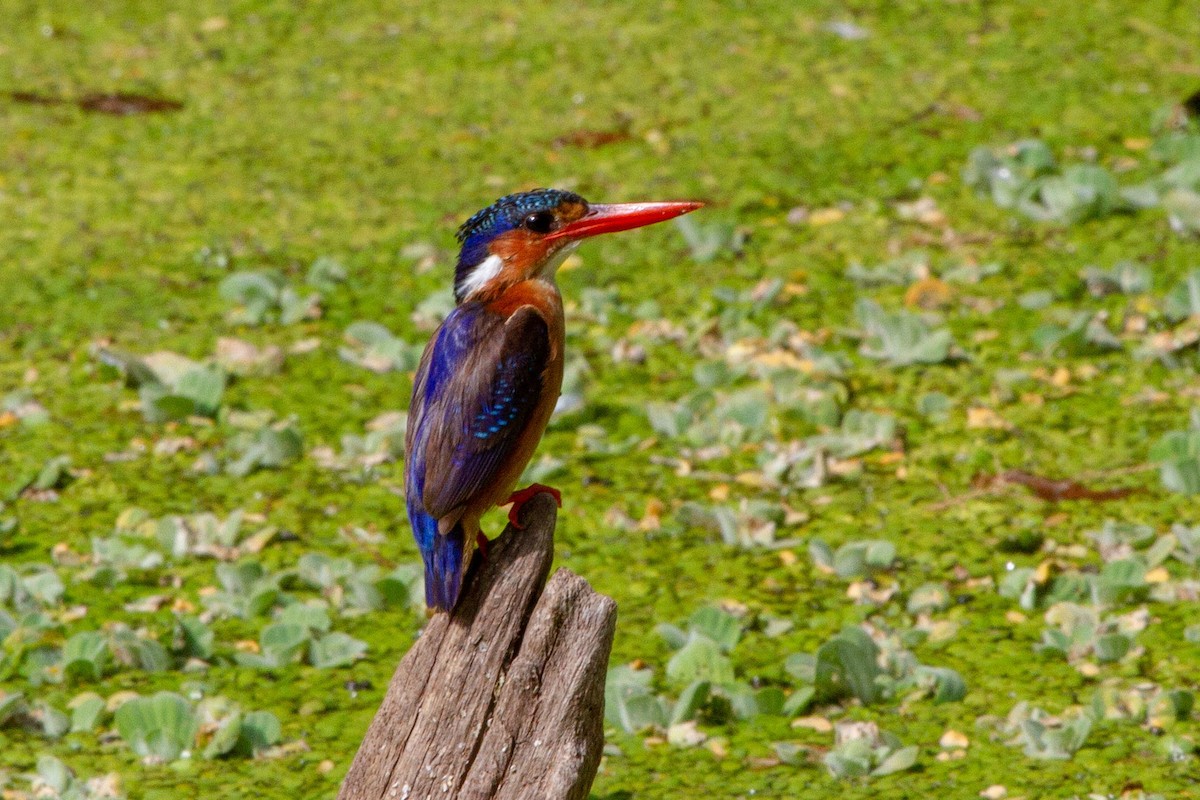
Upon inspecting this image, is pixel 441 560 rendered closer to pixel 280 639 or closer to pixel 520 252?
pixel 520 252

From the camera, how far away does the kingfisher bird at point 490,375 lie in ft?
10.8

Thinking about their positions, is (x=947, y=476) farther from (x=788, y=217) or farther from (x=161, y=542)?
(x=161, y=542)

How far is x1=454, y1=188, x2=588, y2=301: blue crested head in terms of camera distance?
3.64 m

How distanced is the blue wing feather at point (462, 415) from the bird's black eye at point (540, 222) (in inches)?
8.5

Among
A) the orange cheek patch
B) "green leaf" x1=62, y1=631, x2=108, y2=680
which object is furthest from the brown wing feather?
"green leaf" x1=62, y1=631, x2=108, y2=680

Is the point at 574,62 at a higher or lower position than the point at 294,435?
higher

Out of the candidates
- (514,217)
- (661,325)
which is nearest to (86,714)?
(514,217)

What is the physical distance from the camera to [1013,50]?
27.2 ft

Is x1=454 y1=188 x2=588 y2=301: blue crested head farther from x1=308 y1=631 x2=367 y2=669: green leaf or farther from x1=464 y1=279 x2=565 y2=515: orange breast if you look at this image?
x1=308 y1=631 x2=367 y2=669: green leaf

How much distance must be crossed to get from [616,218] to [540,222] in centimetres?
17

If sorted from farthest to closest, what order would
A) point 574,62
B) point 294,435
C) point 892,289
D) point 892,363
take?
point 574,62 → point 892,289 → point 892,363 → point 294,435

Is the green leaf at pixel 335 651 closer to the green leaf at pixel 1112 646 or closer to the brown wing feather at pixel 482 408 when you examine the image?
the brown wing feather at pixel 482 408

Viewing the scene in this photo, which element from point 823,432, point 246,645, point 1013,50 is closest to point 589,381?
point 823,432

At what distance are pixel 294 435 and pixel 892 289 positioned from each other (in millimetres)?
2497
